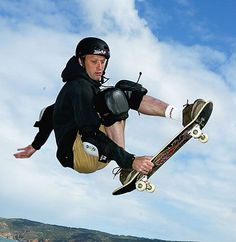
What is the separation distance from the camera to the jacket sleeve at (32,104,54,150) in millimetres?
10578

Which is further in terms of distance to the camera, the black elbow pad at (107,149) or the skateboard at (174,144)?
the skateboard at (174,144)

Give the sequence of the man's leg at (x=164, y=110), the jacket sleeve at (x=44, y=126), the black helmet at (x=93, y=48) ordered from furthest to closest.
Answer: the jacket sleeve at (x=44, y=126) → the man's leg at (x=164, y=110) → the black helmet at (x=93, y=48)

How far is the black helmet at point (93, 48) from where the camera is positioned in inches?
360

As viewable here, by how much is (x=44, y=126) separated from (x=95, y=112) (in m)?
2.73

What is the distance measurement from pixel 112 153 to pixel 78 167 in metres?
1.45

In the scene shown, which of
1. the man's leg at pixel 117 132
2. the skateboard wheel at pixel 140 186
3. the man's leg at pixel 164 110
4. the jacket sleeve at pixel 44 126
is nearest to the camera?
the skateboard wheel at pixel 140 186

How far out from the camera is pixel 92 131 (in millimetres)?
8367

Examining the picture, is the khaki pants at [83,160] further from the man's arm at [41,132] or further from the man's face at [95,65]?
the man's arm at [41,132]

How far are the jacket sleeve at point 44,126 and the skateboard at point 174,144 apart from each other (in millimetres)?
2383

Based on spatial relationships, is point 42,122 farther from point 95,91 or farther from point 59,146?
point 95,91

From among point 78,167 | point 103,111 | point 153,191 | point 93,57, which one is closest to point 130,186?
point 153,191

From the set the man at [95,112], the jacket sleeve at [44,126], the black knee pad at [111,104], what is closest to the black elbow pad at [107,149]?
the man at [95,112]

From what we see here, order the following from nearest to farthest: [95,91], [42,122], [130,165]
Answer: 1. [130,165]
2. [95,91]
3. [42,122]

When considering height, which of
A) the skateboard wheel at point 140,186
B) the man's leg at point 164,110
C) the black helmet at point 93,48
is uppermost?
the black helmet at point 93,48
